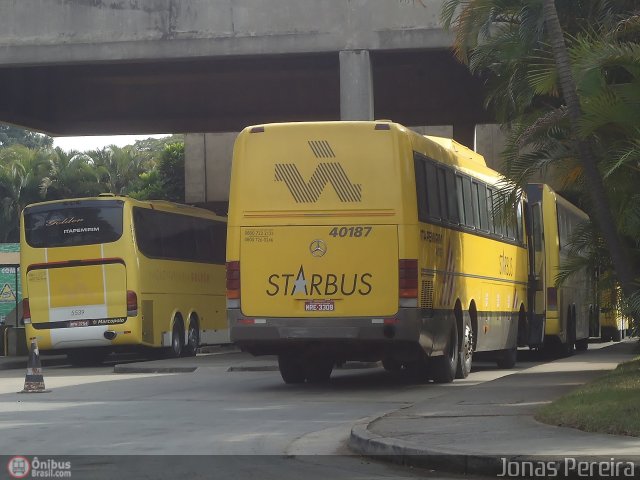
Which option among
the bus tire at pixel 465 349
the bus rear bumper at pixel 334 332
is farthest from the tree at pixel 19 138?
the bus rear bumper at pixel 334 332

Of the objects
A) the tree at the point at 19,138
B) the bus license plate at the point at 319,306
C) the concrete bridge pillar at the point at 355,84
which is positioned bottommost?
the bus license plate at the point at 319,306

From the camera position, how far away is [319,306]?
58.9ft

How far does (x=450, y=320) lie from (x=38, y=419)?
7.00m

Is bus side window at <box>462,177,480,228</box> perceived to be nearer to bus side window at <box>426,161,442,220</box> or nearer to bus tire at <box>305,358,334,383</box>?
bus side window at <box>426,161,442,220</box>

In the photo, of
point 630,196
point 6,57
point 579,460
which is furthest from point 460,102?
point 579,460

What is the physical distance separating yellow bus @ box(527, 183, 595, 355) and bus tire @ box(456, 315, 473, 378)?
5.18m

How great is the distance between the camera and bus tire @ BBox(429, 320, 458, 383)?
20.0m

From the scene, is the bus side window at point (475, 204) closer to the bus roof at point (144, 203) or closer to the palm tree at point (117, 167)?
the bus roof at point (144, 203)

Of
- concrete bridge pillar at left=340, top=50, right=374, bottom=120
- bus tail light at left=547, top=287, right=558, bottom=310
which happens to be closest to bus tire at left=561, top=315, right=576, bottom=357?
bus tail light at left=547, top=287, right=558, bottom=310

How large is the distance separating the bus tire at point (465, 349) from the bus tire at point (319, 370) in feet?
6.65

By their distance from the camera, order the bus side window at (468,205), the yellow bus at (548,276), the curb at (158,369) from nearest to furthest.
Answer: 1. the bus side window at (468,205)
2. the curb at (158,369)
3. the yellow bus at (548,276)

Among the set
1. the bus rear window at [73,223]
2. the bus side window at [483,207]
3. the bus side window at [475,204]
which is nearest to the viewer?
the bus side window at [475,204]

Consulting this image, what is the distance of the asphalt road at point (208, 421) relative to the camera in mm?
10609

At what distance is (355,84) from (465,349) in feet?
27.3
